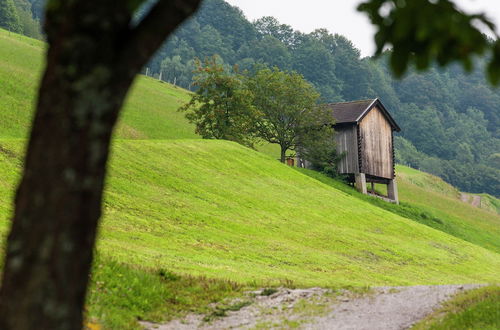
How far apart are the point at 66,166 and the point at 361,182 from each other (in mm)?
59597

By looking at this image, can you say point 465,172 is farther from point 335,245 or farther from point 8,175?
point 8,175

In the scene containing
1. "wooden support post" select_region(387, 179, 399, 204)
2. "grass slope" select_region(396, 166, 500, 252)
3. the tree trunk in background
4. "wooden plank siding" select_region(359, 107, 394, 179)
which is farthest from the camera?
"wooden support post" select_region(387, 179, 399, 204)

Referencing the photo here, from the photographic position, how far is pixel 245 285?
55.5 ft

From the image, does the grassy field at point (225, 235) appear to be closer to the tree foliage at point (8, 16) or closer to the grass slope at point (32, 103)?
the grass slope at point (32, 103)

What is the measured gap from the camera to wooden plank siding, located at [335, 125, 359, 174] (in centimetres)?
6375

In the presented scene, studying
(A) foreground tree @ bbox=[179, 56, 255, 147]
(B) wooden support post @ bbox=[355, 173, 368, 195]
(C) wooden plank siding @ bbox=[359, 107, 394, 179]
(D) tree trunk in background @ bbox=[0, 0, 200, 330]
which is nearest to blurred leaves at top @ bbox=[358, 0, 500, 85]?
(D) tree trunk in background @ bbox=[0, 0, 200, 330]

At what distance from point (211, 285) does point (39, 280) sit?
39.6 ft

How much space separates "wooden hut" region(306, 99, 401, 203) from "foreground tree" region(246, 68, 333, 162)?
2.55m

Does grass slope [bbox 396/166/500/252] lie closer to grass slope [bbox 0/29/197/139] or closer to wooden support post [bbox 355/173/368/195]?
wooden support post [bbox 355/173/368/195]

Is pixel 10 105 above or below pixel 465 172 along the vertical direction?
above

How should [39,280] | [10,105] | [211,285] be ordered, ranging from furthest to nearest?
1. [10,105]
2. [211,285]
3. [39,280]

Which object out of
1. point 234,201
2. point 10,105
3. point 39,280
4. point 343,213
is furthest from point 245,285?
point 10,105

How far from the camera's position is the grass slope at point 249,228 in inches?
875

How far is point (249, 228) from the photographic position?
3022 cm
